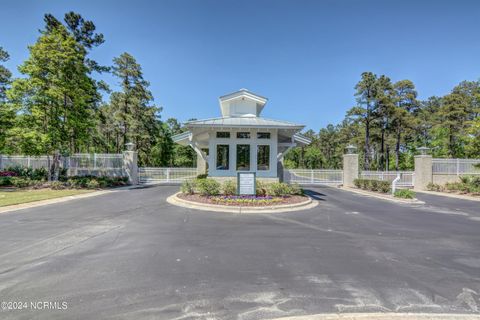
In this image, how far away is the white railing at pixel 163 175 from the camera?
21953 mm

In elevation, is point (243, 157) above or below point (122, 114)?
below

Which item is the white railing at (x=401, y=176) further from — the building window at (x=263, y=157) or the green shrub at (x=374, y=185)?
the building window at (x=263, y=157)

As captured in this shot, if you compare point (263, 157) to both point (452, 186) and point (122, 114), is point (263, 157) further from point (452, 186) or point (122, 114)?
point (122, 114)

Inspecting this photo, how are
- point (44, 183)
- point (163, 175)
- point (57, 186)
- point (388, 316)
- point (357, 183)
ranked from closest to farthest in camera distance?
point (388, 316), point (57, 186), point (44, 183), point (357, 183), point (163, 175)

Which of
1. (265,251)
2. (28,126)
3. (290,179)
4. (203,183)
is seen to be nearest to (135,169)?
(28,126)

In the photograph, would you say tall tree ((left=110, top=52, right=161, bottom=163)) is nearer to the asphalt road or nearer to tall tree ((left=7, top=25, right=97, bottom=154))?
tall tree ((left=7, top=25, right=97, bottom=154))

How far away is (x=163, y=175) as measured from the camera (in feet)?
72.9

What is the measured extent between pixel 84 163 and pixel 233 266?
20557 mm

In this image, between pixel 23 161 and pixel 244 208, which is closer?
pixel 244 208

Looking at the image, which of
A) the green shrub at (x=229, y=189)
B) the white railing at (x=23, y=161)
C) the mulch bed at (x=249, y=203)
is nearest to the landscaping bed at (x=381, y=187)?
the mulch bed at (x=249, y=203)

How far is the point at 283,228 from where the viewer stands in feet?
22.5

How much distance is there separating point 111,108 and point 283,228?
32.5 m

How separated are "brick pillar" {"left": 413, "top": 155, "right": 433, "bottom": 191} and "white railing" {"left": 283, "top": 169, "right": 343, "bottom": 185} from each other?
5.75 m

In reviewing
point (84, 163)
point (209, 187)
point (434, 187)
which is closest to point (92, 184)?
point (84, 163)
